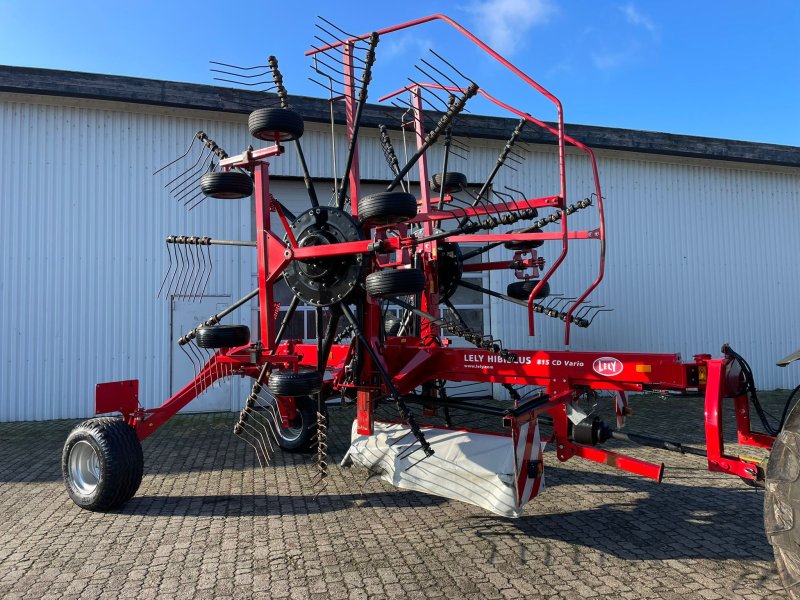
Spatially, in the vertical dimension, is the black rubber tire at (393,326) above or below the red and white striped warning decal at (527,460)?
above

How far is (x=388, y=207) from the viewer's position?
4.03 metres

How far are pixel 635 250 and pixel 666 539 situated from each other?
8.66 meters

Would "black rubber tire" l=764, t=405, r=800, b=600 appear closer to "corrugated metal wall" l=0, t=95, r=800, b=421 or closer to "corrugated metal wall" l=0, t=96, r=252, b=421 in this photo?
"corrugated metal wall" l=0, t=95, r=800, b=421

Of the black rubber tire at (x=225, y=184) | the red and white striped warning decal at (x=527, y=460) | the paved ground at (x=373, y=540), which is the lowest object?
A: the paved ground at (x=373, y=540)

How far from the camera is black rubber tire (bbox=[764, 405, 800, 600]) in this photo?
2.55 metres

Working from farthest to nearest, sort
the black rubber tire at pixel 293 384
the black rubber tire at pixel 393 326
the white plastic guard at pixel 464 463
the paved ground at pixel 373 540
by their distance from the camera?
the black rubber tire at pixel 393 326 → the black rubber tire at pixel 293 384 → the white plastic guard at pixel 464 463 → the paved ground at pixel 373 540

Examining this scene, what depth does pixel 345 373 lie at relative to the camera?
5.04 metres

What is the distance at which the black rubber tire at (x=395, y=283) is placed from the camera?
13.3 feet

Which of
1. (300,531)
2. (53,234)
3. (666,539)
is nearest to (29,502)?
(300,531)

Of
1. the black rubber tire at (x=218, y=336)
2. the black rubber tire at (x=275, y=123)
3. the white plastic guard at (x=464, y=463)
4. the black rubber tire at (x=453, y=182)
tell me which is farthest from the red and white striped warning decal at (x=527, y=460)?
the black rubber tire at (x=453, y=182)

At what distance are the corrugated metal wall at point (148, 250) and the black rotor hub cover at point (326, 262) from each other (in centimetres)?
532

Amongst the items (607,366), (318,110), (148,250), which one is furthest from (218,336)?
(318,110)

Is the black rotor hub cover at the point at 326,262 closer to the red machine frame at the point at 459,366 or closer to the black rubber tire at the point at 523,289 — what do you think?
the red machine frame at the point at 459,366

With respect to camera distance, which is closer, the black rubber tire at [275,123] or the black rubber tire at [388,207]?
the black rubber tire at [388,207]
